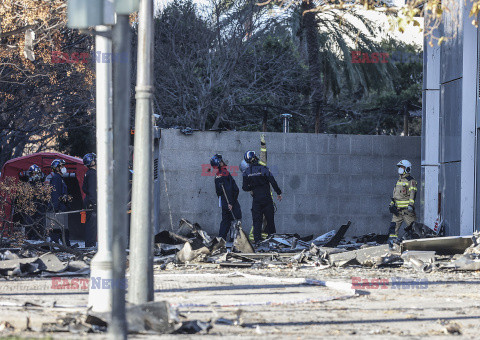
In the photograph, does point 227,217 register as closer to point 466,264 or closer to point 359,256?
point 359,256

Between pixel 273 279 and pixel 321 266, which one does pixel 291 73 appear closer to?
pixel 321 266

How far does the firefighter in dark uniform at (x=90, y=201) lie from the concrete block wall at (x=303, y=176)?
5.44 ft

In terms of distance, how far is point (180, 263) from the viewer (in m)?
12.4

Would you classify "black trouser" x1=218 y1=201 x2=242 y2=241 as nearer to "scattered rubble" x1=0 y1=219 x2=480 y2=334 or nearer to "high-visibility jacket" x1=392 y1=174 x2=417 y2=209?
"scattered rubble" x1=0 y1=219 x2=480 y2=334

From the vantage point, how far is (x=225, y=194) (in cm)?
1622

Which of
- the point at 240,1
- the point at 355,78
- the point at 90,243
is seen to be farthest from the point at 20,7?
the point at 355,78

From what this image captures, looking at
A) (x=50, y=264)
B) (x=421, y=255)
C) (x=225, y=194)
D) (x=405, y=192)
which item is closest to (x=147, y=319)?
(x=50, y=264)

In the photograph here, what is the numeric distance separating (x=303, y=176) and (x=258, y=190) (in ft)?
6.62

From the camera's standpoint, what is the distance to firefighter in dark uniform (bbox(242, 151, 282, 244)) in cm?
1636

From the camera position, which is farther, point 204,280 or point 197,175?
point 197,175

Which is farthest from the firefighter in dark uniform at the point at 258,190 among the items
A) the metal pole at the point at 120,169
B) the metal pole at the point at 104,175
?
the metal pole at the point at 120,169

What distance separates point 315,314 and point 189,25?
23493mm

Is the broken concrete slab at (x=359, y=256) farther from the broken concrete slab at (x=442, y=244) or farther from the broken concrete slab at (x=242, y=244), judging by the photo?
the broken concrete slab at (x=242, y=244)

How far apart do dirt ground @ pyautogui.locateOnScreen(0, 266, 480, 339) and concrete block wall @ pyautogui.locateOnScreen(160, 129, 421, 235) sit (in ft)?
21.2
